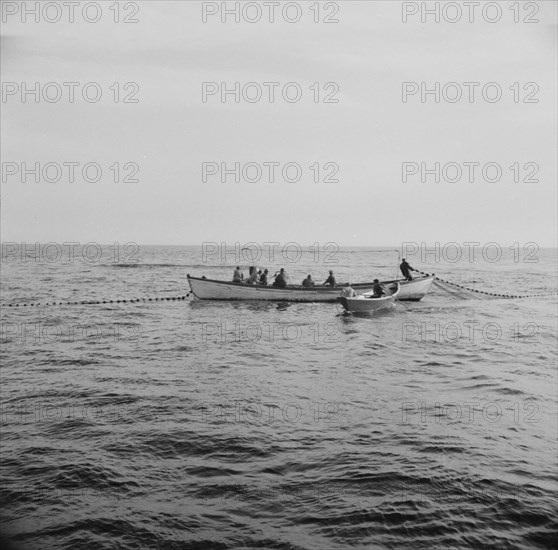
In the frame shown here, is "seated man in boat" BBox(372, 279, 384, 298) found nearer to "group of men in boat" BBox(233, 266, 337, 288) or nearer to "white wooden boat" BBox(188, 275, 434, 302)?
"white wooden boat" BBox(188, 275, 434, 302)

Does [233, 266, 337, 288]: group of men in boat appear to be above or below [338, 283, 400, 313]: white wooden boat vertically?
above

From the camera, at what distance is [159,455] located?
375 inches

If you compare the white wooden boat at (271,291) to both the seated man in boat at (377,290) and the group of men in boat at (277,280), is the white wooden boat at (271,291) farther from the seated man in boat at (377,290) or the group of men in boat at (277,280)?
the seated man in boat at (377,290)

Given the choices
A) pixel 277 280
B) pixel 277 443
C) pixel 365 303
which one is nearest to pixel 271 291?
pixel 277 280

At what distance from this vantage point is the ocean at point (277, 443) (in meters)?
7.21

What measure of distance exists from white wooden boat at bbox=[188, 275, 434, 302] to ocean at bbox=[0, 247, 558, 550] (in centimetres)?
1060

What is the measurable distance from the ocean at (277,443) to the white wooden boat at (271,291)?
10.6m

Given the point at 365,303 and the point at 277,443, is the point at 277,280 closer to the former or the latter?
the point at 365,303

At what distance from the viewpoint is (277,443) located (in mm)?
10094

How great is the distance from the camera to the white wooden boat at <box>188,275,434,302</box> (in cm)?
3209

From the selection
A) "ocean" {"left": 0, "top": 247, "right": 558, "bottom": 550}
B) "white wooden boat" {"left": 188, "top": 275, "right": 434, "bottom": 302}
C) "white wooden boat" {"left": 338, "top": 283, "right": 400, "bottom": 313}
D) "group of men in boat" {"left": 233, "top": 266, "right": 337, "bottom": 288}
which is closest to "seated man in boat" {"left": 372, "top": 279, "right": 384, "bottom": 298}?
"white wooden boat" {"left": 338, "top": 283, "right": 400, "bottom": 313}

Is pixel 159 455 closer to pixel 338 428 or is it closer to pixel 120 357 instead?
pixel 338 428

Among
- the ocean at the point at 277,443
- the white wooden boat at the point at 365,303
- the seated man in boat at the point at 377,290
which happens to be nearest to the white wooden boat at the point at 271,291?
the seated man in boat at the point at 377,290

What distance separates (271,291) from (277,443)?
22.2 meters
